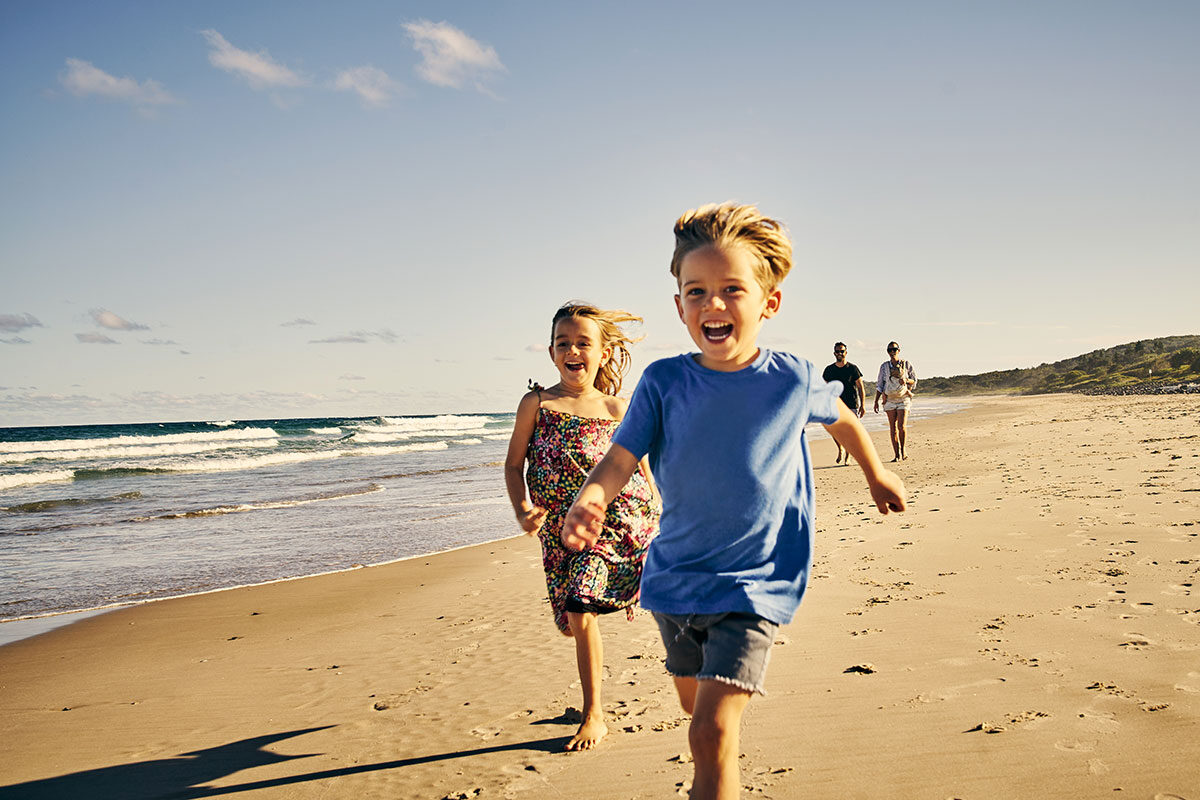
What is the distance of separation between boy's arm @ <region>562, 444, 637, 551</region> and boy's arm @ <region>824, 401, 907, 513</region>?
25.2 inches

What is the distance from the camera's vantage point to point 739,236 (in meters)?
2.23

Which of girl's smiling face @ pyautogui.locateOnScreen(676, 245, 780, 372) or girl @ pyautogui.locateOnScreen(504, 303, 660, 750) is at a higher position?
girl's smiling face @ pyautogui.locateOnScreen(676, 245, 780, 372)

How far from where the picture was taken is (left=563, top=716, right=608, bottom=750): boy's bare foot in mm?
3381

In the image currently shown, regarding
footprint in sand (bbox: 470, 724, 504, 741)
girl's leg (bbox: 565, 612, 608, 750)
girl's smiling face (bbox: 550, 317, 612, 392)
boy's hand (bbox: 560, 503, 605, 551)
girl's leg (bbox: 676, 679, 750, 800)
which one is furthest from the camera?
girl's smiling face (bbox: 550, 317, 612, 392)

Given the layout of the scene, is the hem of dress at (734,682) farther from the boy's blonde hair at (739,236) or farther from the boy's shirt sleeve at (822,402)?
the boy's blonde hair at (739,236)

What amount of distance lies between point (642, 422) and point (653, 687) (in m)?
2.30

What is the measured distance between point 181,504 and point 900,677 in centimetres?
1496

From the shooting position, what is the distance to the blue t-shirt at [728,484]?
2143 mm

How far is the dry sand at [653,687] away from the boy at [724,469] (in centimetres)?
114

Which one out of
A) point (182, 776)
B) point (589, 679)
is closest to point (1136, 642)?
point (589, 679)

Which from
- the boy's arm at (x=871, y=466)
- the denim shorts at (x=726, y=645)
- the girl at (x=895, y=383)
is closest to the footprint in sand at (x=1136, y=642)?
the boy's arm at (x=871, y=466)

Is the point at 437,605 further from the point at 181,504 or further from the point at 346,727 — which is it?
the point at 181,504

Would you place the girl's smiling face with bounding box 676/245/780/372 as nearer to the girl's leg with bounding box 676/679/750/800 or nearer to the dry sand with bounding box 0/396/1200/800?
the girl's leg with bounding box 676/679/750/800

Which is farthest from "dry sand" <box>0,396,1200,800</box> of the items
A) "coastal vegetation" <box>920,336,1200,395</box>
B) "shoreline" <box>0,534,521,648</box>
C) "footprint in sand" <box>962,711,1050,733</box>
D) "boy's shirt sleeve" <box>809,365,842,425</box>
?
"coastal vegetation" <box>920,336,1200,395</box>
